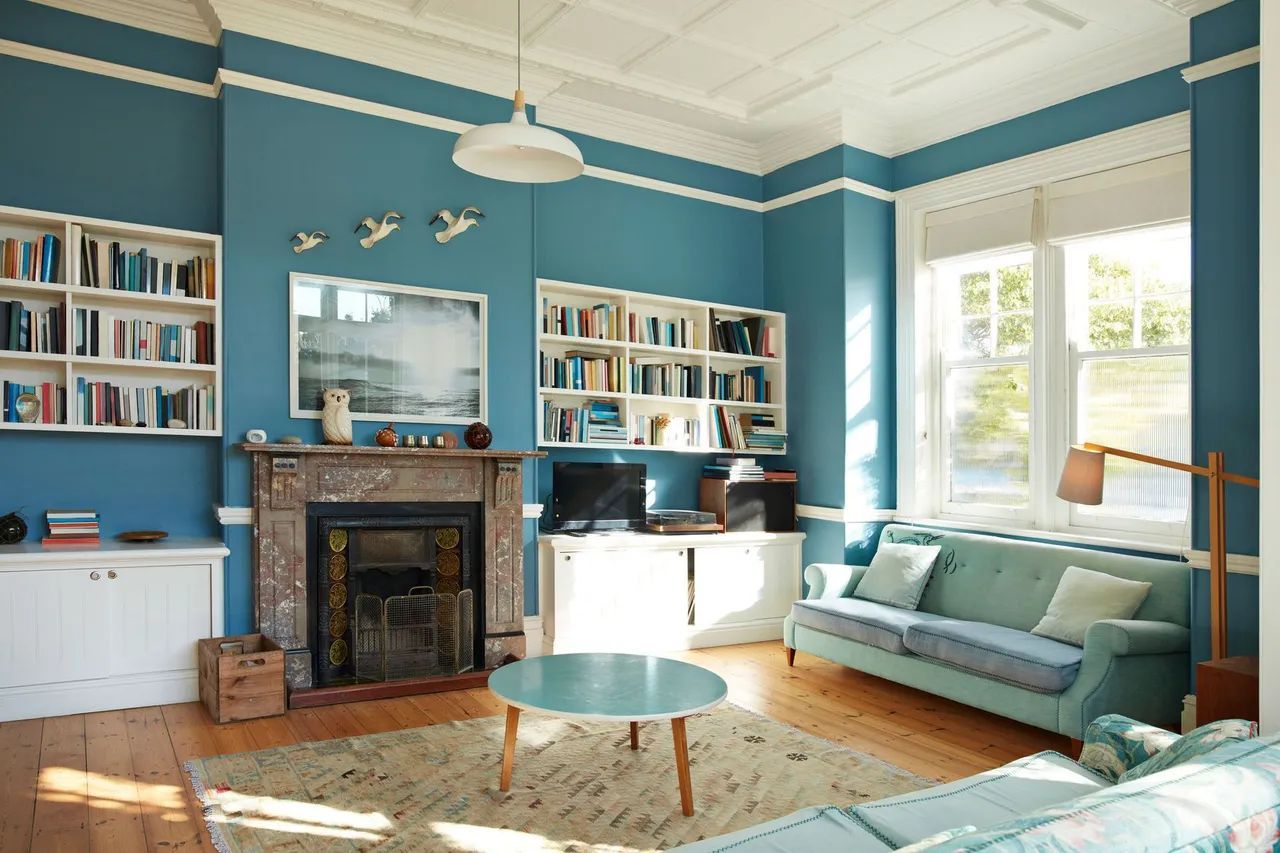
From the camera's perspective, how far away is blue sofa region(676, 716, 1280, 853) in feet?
4.38

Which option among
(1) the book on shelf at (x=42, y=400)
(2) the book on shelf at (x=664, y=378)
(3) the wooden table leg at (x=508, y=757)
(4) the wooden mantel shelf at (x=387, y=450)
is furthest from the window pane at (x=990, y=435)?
(1) the book on shelf at (x=42, y=400)

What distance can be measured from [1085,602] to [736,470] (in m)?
2.33

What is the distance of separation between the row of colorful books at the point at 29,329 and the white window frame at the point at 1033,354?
15.9 ft

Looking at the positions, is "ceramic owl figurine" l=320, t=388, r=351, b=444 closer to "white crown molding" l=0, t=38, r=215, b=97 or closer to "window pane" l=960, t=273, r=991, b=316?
"white crown molding" l=0, t=38, r=215, b=97

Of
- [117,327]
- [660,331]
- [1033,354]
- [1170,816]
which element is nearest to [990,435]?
[1033,354]

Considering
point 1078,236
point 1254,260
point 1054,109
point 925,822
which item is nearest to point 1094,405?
point 1078,236

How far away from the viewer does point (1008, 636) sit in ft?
13.9

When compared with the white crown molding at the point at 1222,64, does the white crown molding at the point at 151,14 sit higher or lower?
higher

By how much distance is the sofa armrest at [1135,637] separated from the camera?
3.70 metres

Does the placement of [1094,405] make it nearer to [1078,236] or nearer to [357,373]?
[1078,236]

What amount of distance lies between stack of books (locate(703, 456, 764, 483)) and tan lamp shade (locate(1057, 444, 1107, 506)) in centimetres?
229

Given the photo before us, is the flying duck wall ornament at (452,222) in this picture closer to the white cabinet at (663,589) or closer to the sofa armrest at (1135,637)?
the white cabinet at (663,589)

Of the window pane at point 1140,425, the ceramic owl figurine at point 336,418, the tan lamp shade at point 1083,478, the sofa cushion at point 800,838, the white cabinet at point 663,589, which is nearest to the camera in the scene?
the sofa cushion at point 800,838

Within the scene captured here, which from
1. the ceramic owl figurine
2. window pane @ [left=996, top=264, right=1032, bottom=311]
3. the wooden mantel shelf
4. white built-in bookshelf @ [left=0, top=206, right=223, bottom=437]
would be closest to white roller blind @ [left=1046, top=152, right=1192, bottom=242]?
window pane @ [left=996, top=264, right=1032, bottom=311]
